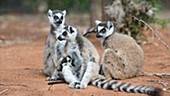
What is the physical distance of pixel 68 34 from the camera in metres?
9.55

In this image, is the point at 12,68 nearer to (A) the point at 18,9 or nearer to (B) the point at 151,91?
(B) the point at 151,91

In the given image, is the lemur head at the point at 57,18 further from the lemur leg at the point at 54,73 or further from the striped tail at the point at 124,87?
the striped tail at the point at 124,87

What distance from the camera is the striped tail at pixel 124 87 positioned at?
766 centimetres

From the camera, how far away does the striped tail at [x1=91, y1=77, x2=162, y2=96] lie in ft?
25.1

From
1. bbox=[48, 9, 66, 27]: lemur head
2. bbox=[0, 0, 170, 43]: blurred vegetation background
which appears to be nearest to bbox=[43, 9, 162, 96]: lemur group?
bbox=[48, 9, 66, 27]: lemur head

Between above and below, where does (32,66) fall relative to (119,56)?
below

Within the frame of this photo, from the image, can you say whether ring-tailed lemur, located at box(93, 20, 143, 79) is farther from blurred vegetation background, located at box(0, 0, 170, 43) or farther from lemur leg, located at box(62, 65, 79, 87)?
blurred vegetation background, located at box(0, 0, 170, 43)

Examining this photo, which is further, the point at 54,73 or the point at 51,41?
the point at 51,41

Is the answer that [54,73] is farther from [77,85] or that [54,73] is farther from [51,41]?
[77,85]

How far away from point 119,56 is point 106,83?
0.99 metres

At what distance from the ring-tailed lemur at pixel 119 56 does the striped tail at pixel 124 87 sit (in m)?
Answer: 0.46

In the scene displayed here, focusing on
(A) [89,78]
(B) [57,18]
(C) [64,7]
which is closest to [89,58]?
(A) [89,78]

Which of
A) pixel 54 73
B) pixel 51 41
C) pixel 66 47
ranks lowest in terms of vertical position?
pixel 54 73

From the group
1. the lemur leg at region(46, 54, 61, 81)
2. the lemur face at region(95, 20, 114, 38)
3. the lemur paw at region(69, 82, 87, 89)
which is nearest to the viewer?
the lemur paw at region(69, 82, 87, 89)
